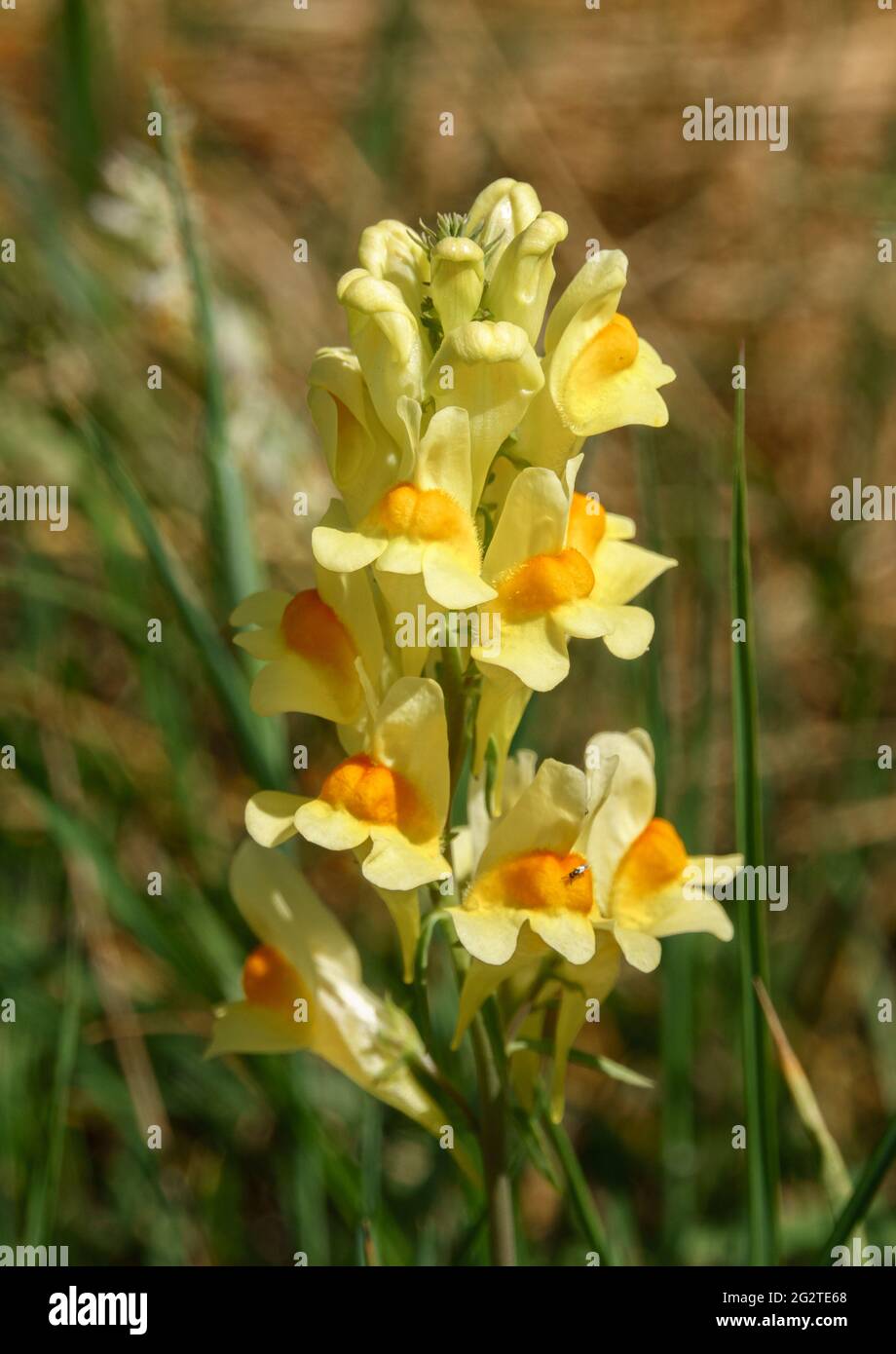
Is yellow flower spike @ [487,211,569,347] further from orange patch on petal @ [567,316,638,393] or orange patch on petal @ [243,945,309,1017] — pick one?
orange patch on petal @ [243,945,309,1017]

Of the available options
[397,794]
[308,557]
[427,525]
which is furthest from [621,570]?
[308,557]

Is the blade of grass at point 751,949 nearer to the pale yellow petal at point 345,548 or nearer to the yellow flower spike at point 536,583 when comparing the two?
the yellow flower spike at point 536,583

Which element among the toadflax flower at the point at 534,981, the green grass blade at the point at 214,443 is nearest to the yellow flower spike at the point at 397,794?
the toadflax flower at the point at 534,981

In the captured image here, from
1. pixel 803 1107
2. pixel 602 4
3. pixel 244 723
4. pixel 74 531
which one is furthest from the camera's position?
pixel 602 4

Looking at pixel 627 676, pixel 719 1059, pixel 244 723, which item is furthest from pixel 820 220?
pixel 244 723

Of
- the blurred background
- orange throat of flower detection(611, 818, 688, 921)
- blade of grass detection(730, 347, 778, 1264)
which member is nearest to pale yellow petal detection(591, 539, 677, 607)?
blade of grass detection(730, 347, 778, 1264)

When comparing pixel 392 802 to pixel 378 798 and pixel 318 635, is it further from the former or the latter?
pixel 318 635
